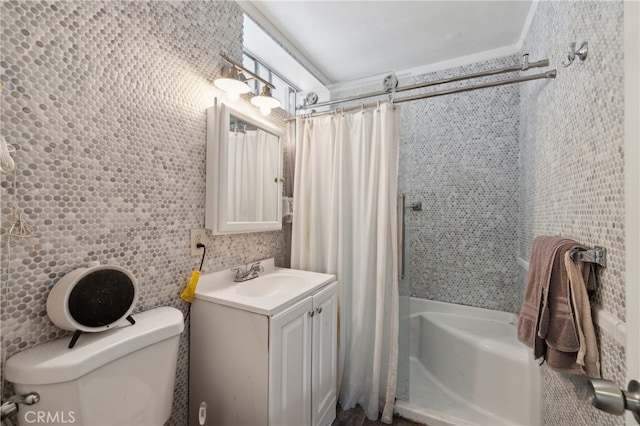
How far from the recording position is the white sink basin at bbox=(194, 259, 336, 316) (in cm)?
110

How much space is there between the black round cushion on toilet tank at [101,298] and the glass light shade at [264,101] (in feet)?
3.73

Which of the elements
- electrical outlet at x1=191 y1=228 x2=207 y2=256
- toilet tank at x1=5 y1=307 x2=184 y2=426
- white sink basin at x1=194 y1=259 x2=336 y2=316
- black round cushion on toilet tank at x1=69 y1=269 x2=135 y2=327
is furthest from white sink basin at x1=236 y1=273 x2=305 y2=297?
black round cushion on toilet tank at x1=69 y1=269 x2=135 y2=327

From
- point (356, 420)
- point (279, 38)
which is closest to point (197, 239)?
point (356, 420)

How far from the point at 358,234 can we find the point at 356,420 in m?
1.13

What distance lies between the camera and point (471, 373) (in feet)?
5.53

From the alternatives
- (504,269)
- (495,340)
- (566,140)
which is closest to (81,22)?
(566,140)

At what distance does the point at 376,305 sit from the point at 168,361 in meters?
1.10

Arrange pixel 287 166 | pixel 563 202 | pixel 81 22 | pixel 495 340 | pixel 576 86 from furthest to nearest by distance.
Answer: pixel 287 166
pixel 495 340
pixel 563 202
pixel 576 86
pixel 81 22

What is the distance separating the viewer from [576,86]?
1038mm

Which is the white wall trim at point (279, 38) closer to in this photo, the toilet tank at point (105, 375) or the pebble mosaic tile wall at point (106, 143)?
the pebble mosaic tile wall at point (106, 143)

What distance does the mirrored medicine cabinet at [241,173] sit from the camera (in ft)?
4.33

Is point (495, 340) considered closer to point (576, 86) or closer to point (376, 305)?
point (376, 305)

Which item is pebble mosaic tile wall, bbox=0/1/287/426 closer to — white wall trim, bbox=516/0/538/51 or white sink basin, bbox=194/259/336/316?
white sink basin, bbox=194/259/336/316

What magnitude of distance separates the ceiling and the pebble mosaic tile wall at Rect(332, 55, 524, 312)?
0.76 ft
